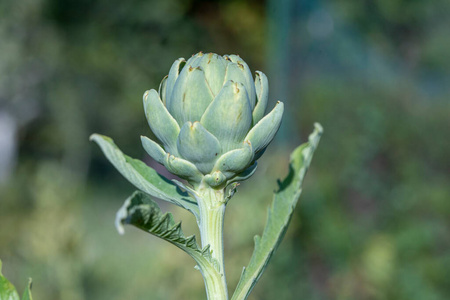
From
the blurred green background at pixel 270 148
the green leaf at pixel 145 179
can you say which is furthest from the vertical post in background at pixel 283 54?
the green leaf at pixel 145 179

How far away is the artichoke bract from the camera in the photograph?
32 cm

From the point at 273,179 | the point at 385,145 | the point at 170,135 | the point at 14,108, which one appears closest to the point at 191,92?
the point at 170,135

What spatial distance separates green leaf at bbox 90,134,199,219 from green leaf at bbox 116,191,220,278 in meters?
0.05

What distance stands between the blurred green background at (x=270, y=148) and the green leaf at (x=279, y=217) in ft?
2.87

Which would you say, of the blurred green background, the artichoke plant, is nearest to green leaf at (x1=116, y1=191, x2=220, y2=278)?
the artichoke plant

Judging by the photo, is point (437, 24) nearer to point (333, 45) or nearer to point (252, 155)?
point (333, 45)

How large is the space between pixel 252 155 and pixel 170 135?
2.1 inches

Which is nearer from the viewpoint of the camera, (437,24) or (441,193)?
(441,193)

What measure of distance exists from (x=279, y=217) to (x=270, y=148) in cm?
189

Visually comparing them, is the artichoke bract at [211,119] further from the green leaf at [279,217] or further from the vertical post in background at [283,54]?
the vertical post in background at [283,54]

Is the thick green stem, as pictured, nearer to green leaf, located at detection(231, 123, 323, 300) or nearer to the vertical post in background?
green leaf, located at detection(231, 123, 323, 300)

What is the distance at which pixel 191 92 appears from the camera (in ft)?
1.04

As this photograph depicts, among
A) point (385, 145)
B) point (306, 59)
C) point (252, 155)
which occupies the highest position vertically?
point (252, 155)

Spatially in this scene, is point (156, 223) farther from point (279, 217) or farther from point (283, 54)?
point (283, 54)
